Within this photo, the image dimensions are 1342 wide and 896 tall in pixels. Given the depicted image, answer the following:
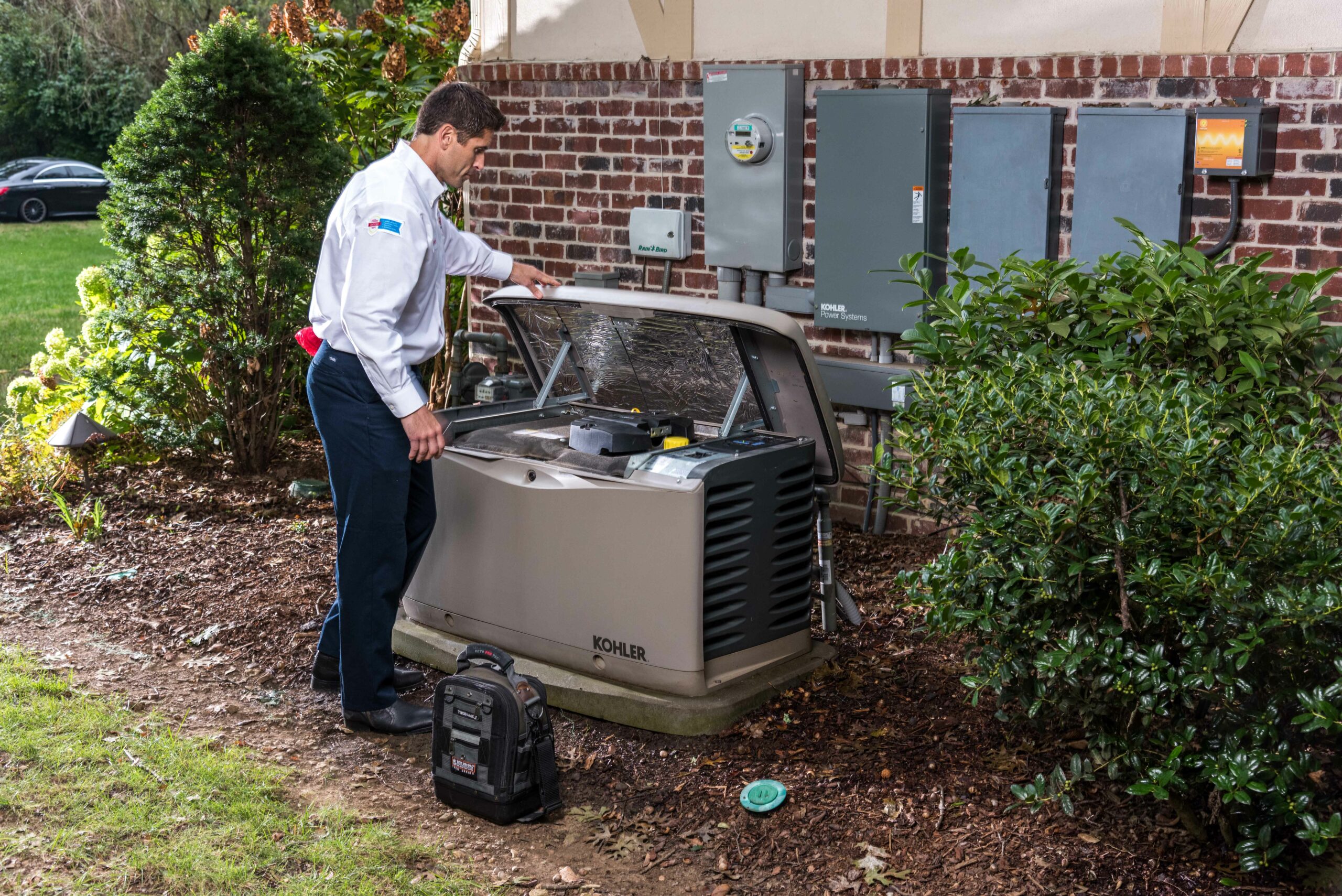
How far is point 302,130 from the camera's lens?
6648 millimetres

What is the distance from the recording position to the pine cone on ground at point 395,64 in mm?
7445

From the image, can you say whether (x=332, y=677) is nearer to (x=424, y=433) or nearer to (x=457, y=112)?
(x=424, y=433)

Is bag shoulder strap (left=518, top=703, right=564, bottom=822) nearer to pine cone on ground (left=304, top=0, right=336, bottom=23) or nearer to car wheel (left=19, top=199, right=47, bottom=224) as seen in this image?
pine cone on ground (left=304, top=0, right=336, bottom=23)

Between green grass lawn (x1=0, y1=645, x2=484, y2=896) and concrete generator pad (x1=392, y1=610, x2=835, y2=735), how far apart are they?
0.76 m

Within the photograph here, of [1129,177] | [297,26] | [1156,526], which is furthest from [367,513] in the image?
[297,26]

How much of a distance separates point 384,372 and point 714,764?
1.53 metres

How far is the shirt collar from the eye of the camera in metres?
3.91

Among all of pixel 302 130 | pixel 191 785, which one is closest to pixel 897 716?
pixel 191 785

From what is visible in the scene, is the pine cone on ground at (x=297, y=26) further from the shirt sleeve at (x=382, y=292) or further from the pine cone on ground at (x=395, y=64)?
the shirt sleeve at (x=382, y=292)

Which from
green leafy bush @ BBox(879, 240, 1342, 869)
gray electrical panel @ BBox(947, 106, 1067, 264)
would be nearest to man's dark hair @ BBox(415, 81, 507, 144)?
green leafy bush @ BBox(879, 240, 1342, 869)

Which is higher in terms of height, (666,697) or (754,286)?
(754,286)

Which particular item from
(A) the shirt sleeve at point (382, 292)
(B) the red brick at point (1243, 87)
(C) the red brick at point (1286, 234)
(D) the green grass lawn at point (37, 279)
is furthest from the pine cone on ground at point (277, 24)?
(C) the red brick at point (1286, 234)

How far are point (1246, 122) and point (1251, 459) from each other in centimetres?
212

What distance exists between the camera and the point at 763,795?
3629mm
